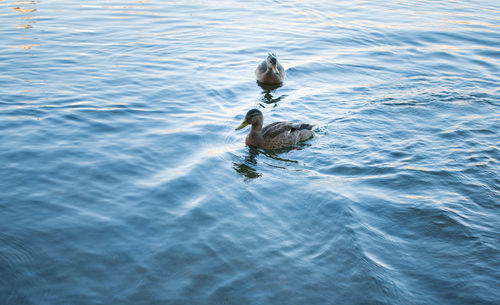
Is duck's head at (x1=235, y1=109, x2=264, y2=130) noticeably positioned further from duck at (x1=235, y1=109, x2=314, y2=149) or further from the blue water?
the blue water

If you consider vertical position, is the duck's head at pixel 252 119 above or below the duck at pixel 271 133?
above

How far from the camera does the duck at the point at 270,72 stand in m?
13.2

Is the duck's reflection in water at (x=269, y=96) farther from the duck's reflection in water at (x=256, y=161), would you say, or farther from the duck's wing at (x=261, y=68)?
the duck's reflection in water at (x=256, y=161)

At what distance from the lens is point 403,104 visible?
11.4 meters

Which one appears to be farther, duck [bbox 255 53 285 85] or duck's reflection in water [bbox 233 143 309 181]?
duck [bbox 255 53 285 85]

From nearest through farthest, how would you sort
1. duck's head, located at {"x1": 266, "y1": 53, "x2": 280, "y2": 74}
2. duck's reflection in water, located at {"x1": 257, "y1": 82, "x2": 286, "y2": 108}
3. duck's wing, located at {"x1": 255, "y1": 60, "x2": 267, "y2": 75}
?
duck's reflection in water, located at {"x1": 257, "y1": 82, "x2": 286, "y2": 108}, duck's head, located at {"x1": 266, "y1": 53, "x2": 280, "y2": 74}, duck's wing, located at {"x1": 255, "y1": 60, "x2": 267, "y2": 75}

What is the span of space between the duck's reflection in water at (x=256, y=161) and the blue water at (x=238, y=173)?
0.04 metres

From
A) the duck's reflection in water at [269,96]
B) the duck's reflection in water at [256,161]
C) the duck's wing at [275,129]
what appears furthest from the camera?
the duck's reflection in water at [269,96]

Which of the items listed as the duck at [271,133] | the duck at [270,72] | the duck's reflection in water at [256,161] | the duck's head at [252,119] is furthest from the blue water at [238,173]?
the duck's head at [252,119]

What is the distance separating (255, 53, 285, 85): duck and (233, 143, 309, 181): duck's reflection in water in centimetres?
389

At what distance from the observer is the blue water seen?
19.5 ft

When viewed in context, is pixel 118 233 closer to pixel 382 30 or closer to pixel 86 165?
pixel 86 165

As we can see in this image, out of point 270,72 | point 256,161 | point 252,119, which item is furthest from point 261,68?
point 256,161

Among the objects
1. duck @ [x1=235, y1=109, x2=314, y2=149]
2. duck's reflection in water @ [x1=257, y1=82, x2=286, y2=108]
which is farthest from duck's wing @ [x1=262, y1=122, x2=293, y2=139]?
duck's reflection in water @ [x1=257, y1=82, x2=286, y2=108]
